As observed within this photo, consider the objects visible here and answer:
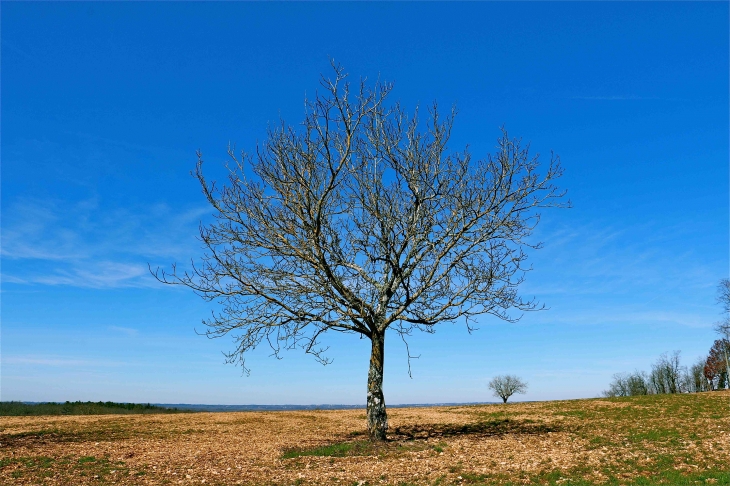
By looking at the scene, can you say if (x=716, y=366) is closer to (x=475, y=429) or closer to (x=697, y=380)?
(x=697, y=380)

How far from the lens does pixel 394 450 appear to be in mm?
16453

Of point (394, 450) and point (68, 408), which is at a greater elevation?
point (68, 408)

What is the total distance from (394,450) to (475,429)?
7.35m

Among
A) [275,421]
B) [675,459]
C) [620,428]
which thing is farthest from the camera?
[275,421]

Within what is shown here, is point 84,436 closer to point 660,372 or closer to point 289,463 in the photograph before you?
point 289,463

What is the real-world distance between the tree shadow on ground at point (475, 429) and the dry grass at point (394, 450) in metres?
0.05

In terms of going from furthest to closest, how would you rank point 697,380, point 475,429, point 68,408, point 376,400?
1. point 697,380
2. point 68,408
3. point 475,429
4. point 376,400

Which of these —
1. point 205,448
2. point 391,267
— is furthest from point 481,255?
point 205,448

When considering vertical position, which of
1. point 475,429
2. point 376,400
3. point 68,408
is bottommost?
point 475,429

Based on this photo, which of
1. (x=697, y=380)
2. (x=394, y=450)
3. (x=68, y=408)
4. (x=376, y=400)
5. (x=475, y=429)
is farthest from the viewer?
(x=697, y=380)

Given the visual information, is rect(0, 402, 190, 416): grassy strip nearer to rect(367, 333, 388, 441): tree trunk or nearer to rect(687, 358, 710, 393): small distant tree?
rect(367, 333, 388, 441): tree trunk

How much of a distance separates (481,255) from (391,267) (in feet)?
10.9

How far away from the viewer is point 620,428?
2117 centimetres

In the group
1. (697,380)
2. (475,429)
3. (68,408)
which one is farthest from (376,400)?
(697,380)
